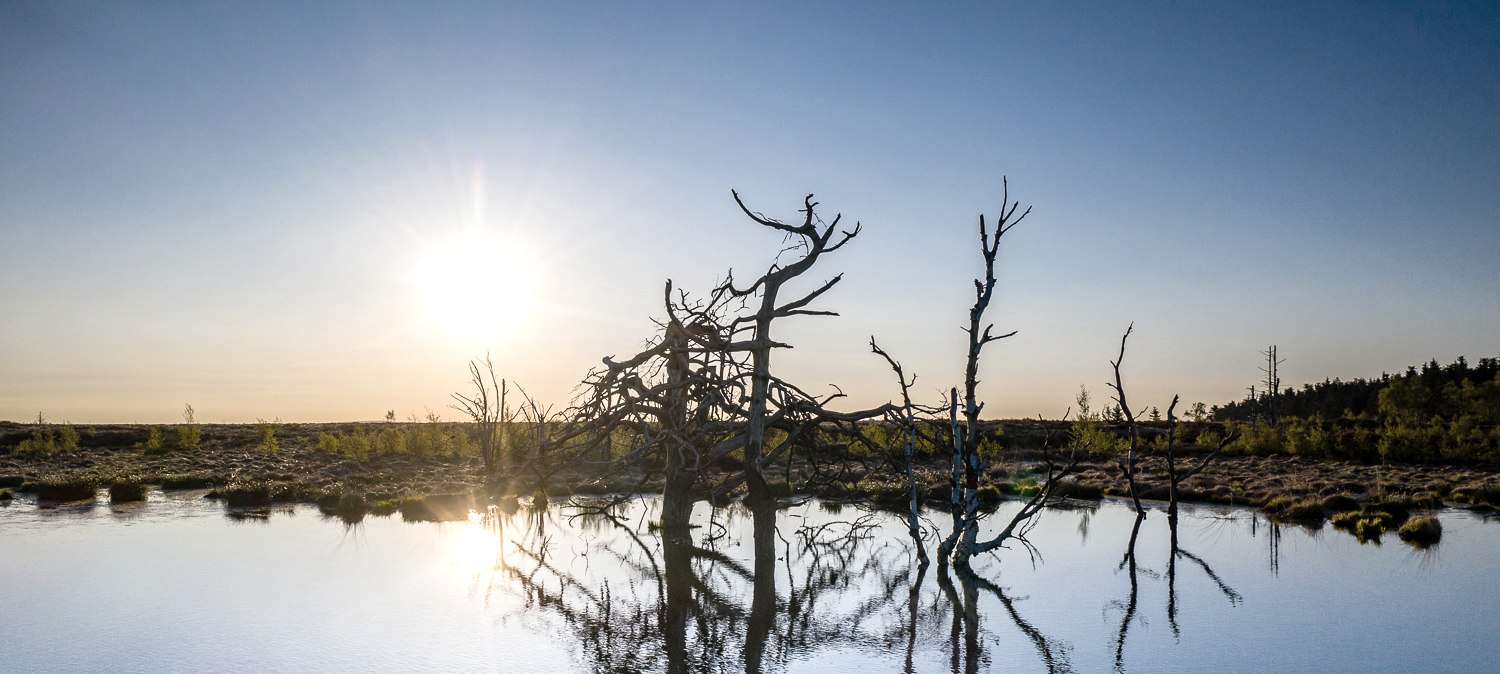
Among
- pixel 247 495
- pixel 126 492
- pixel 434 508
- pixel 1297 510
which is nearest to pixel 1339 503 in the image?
pixel 1297 510

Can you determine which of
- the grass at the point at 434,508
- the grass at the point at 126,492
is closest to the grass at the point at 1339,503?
the grass at the point at 434,508

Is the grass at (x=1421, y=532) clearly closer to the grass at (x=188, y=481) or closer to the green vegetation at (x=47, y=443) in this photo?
the grass at (x=188, y=481)

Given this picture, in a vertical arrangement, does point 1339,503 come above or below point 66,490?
below

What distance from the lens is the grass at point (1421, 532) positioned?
752 inches

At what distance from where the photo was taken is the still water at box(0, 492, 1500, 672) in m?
10.1

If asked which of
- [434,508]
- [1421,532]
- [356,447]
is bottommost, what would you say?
[434,508]

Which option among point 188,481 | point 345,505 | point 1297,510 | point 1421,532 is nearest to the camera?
point 1421,532

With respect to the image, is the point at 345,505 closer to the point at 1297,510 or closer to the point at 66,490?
the point at 66,490

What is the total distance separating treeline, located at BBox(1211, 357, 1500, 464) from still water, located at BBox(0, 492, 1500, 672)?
78.3ft

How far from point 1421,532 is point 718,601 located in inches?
636

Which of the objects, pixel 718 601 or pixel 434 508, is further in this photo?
pixel 434 508

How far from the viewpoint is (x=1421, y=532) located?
766 inches

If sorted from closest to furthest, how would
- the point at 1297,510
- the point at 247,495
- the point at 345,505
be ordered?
the point at 1297,510 < the point at 345,505 < the point at 247,495

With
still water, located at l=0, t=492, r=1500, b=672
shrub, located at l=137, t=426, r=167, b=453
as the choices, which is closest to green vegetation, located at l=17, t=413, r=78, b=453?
shrub, located at l=137, t=426, r=167, b=453
